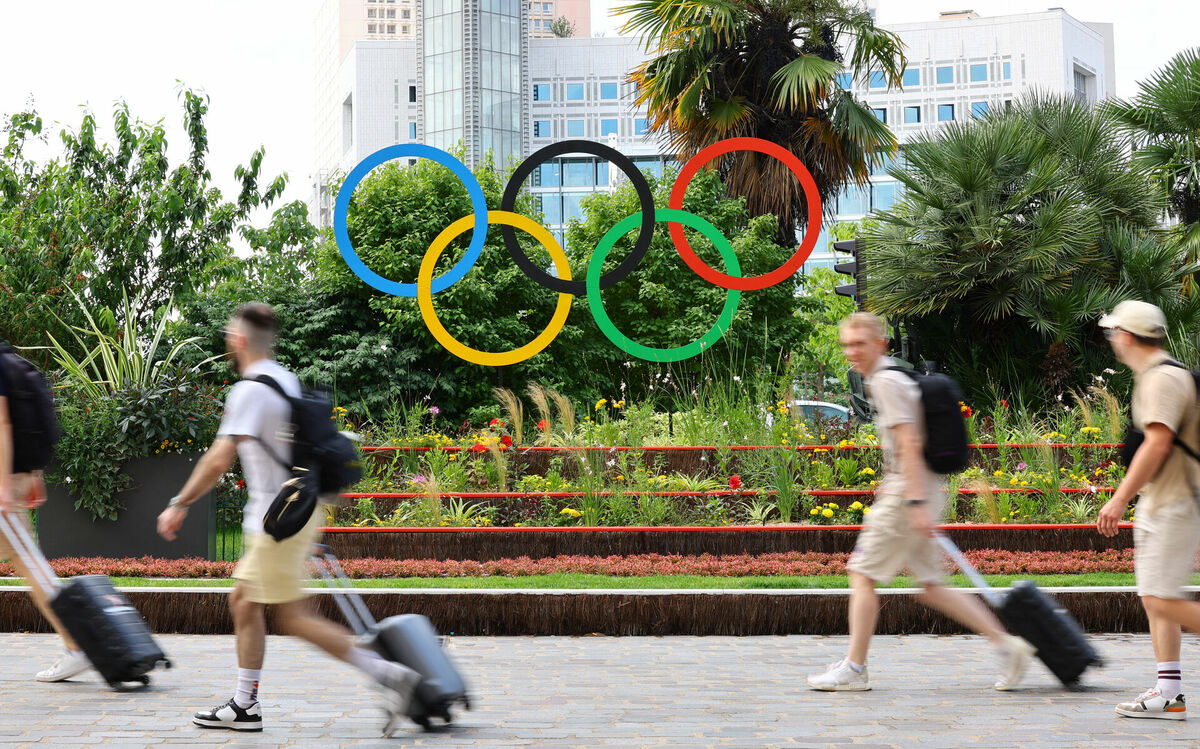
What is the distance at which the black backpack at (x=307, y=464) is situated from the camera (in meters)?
4.39

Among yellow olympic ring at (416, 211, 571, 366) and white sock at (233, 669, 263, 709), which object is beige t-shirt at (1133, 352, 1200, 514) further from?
yellow olympic ring at (416, 211, 571, 366)

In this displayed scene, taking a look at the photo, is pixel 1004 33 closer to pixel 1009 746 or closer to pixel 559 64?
pixel 559 64

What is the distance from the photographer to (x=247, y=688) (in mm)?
4609

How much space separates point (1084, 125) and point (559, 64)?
64999 mm

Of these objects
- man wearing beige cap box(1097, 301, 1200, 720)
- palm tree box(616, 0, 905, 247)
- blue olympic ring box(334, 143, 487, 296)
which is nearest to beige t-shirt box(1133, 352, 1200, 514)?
man wearing beige cap box(1097, 301, 1200, 720)

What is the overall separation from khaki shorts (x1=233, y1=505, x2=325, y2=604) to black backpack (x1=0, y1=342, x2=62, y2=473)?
4.82ft

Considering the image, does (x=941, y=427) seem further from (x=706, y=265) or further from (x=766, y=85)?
(x=766, y=85)

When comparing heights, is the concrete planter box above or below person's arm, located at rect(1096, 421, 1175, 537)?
below

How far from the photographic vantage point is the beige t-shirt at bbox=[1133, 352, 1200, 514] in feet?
15.4

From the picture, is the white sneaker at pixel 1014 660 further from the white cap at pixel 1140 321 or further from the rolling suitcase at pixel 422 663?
the rolling suitcase at pixel 422 663

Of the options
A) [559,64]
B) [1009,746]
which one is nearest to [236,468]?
[1009,746]

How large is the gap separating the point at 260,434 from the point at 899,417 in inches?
112

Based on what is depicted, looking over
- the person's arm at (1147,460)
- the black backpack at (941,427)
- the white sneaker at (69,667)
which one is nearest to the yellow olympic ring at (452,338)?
the white sneaker at (69,667)

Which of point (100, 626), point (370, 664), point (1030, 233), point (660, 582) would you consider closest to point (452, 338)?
point (660, 582)
